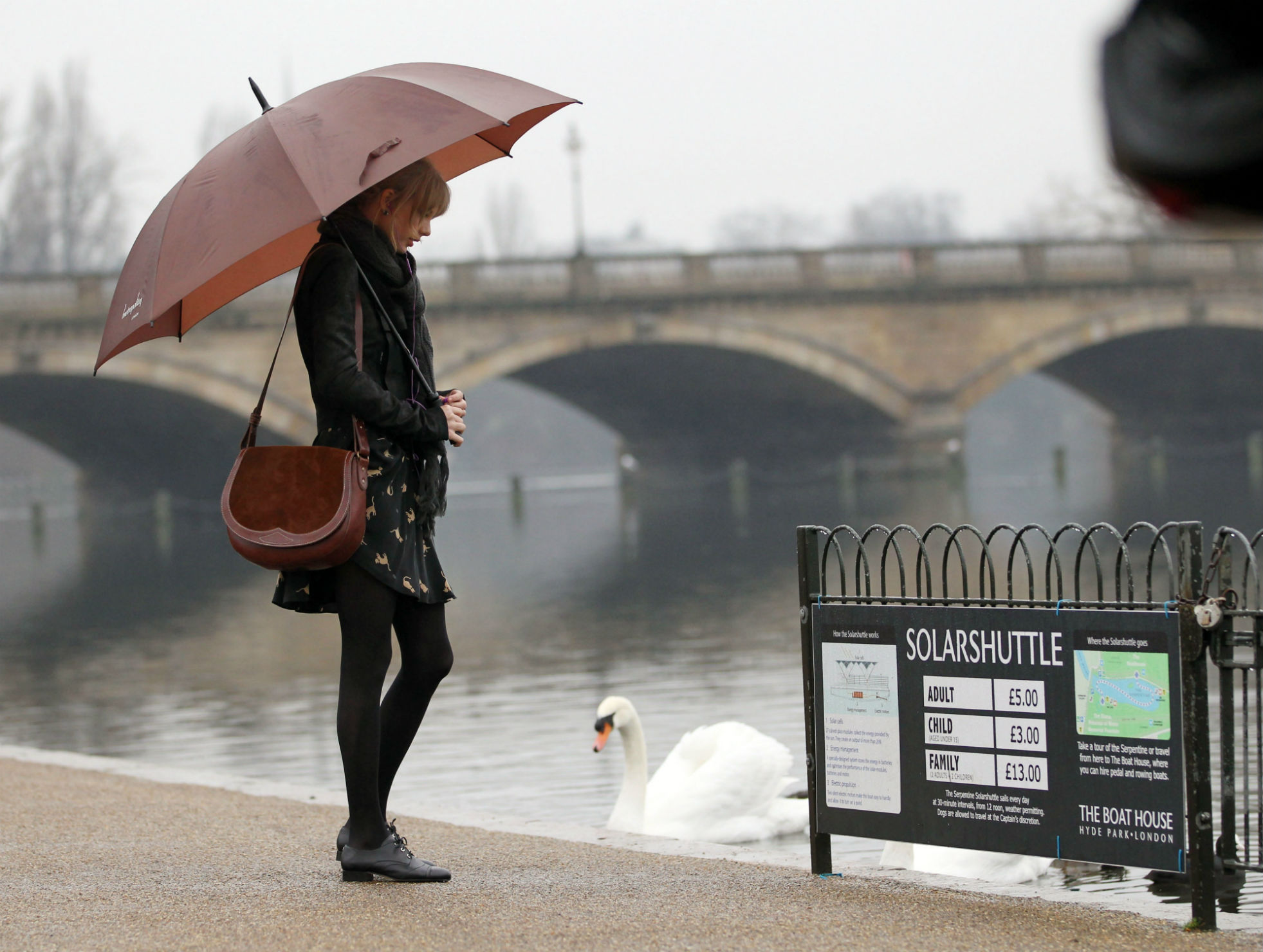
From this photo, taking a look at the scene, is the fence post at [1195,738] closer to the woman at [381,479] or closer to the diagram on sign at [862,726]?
the diagram on sign at [862,726]

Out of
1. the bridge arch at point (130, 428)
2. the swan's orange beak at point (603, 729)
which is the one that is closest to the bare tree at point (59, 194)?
the bridge arch at point (130, 428)

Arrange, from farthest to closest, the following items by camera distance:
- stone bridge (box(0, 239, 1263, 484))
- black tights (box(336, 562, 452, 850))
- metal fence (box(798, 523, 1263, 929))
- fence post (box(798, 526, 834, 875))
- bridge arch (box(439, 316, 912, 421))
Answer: bridge arch (box(439, 316, 912, 421)) → stone bridge (box(0, 239, 1263, 484)) → fence post (box(798, 526, 834, 875)) → black tights (box(336, 562, 452, 850)) → metal fence (box(798, 523, 1263, 929))

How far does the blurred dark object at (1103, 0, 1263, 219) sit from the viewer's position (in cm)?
111

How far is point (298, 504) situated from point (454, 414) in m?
0.44

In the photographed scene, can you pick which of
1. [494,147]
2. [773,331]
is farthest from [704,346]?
[494,147]

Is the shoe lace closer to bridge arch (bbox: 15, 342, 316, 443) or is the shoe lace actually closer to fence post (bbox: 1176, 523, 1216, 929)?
fence post (bbox: 1176, 523, 1216, 929)

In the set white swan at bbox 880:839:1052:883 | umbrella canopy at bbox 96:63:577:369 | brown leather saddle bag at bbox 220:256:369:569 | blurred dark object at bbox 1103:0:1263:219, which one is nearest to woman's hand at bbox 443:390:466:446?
brown leather saddle bag at bbox 220:256:369:569

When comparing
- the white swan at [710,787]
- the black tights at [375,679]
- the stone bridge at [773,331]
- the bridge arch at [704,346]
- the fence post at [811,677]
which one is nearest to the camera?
the black tights at [375,679]

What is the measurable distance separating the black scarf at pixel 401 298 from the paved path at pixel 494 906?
0.90m

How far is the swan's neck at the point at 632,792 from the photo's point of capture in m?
Answer: 6.14

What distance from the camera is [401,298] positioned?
377 centimetres

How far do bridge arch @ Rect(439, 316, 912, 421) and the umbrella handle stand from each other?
28.5m

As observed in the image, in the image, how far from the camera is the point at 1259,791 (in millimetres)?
3570

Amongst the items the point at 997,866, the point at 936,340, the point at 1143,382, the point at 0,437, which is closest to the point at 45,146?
the point at 0,437
